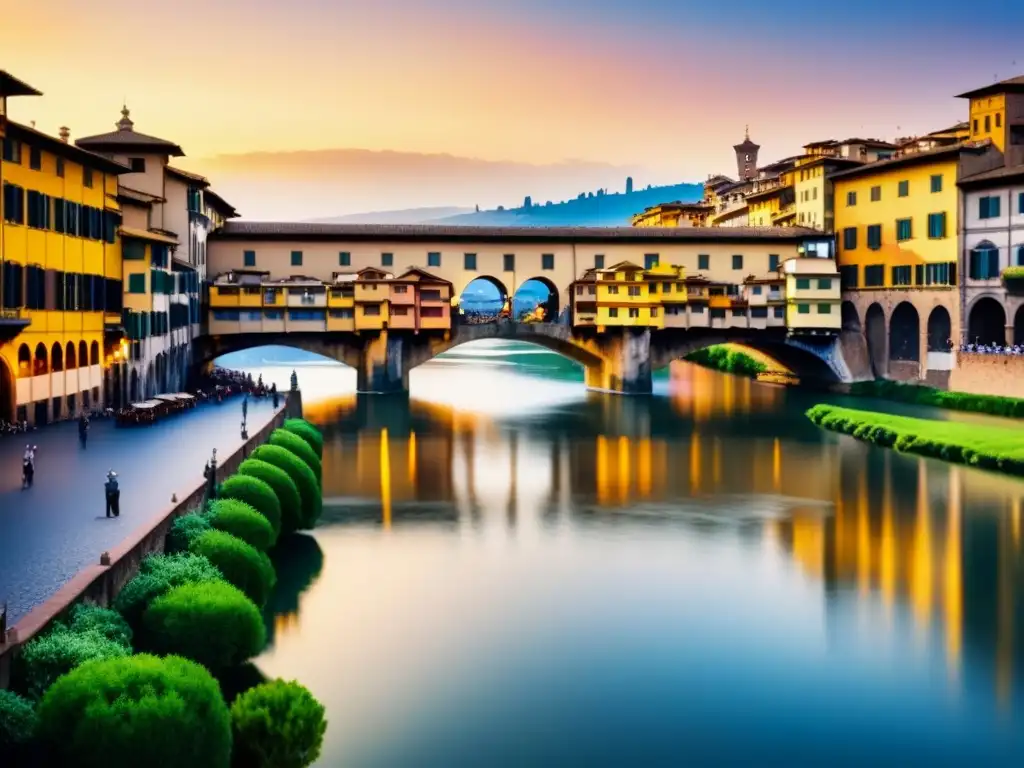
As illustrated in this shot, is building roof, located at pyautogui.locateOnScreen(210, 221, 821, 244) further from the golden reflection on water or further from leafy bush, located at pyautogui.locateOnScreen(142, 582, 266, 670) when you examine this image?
leafy bush, located at pyautogui.locateOnScreen(142, 582, 266, 670)

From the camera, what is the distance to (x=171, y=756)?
13320 mm

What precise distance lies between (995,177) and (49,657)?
60.4 metres

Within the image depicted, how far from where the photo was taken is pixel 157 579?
19.1m

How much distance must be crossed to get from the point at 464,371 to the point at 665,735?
3406 inches

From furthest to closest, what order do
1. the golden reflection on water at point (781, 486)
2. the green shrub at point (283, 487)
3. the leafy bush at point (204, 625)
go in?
the green shrub at point (283, 487)
the golden reflection on water at point (781, 486)
the leafy bush at point (204, 625)

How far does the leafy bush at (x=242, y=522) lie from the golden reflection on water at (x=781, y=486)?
9881 mm

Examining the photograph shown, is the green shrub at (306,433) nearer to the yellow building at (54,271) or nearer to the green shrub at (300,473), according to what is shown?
the green shrub at (300,473)

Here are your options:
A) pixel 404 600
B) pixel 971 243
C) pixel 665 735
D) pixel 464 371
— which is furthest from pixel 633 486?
pixel 464 371

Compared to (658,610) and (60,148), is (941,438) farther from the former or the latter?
(60,148)

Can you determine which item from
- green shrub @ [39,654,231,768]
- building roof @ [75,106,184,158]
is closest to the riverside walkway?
green shrub @ [39,654,231,768]

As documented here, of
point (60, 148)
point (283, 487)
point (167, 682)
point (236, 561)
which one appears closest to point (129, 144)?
point (60, 148)

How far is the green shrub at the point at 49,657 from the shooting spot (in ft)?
46.4

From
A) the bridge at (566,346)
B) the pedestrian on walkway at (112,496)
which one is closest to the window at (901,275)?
the bridge at (566,346)

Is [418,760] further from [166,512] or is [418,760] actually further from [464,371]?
[464,371]
